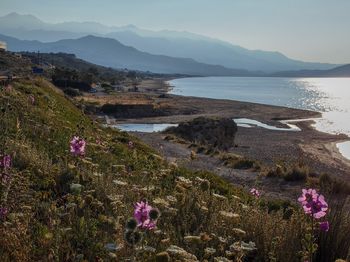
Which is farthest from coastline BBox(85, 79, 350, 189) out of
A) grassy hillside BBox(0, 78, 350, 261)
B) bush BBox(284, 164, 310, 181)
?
grassy hillside BBox(0, 78, 350, 261)

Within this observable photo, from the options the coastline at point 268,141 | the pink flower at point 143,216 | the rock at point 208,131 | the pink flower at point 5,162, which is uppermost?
the pink flower at point 5,162

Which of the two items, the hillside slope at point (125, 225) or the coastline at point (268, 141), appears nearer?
the hillside slope at point (125, 225)

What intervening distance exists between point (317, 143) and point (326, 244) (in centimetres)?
5295

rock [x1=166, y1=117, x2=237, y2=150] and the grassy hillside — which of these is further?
rock [x1=166, y1=117, x2=237, y2=150]

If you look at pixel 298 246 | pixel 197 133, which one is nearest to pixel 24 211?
pixel 298 246

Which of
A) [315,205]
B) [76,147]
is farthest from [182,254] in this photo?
[76,147]

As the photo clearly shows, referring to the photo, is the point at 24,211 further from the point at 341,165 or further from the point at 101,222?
the point at 341,165

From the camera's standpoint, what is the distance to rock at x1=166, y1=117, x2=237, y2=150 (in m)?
43.2

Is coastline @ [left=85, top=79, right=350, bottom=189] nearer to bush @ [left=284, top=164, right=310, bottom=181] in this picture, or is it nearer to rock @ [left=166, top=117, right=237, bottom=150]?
bush @ [left=284, top=164, right=310, bottom=181]

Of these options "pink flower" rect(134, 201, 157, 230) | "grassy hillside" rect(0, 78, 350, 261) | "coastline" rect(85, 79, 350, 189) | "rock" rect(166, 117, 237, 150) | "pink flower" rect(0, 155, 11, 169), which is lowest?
"coastline" rect(85, 79, 350, 189)

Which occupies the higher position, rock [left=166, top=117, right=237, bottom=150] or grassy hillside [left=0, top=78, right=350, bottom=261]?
grassy hillside [left=0, top=78, right=350, bottom=261]

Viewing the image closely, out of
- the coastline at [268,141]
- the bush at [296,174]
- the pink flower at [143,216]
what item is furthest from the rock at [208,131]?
the pink flower at [143,216]

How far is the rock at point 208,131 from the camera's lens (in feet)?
142

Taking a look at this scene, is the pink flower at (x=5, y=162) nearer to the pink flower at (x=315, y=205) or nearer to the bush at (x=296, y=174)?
the pink flower at (x=315, y=205)
